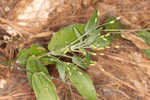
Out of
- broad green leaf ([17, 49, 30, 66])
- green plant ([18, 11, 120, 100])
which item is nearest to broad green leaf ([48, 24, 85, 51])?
green plant ([18, 11, 120, 100])

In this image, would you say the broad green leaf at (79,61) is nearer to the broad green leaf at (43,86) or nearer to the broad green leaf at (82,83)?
the broad green leaf at (82,83)

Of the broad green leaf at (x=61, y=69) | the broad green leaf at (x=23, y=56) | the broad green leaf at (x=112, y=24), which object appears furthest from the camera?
the broad green leaf at (x=112, y=24)

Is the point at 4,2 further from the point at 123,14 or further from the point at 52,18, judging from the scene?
the point at 123,14

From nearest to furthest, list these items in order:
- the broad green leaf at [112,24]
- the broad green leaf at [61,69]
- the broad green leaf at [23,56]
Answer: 1. the broad green leaf at [61,69]
2. the broad green leaf at [23,56]
3. the broad green leaf at [112,24]

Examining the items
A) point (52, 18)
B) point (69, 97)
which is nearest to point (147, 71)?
point (69, 97)

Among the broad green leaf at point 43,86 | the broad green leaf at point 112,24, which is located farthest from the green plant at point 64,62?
the broad green leaf at point 112,24

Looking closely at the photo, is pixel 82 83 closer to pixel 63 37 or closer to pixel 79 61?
pixel 79 61

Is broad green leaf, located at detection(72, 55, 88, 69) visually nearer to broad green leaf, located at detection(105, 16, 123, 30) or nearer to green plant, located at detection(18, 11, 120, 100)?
green plant, located at detection(18, 11, 120, 100)
